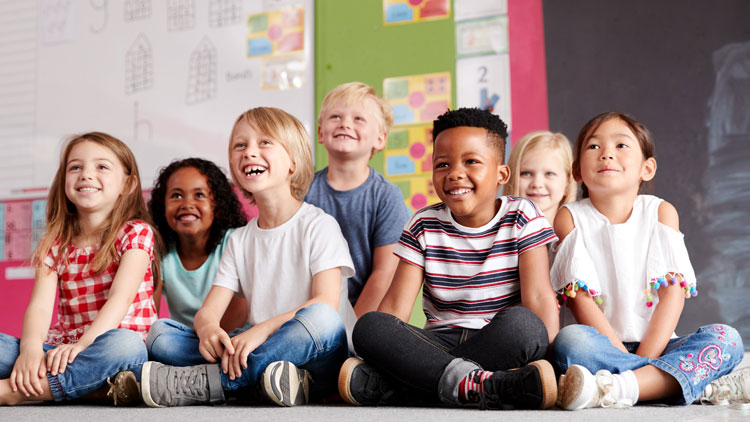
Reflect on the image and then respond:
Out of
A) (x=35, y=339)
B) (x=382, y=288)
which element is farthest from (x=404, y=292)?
(x=35, y=339)

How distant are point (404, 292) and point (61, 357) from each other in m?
0.64

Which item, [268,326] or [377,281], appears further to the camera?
[377,281]

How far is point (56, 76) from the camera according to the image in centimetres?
305

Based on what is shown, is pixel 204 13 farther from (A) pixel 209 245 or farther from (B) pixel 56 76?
(A) pixel 209 245

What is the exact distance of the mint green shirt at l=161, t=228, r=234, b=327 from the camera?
173 cm

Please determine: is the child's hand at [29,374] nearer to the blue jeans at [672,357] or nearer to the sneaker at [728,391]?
the blue jeans at [672,357]

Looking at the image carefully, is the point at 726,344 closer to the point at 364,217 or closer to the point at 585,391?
the point at 585,391

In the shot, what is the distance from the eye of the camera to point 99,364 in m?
1.25

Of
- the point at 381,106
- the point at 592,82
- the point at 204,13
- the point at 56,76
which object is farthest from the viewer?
the point at 56,76

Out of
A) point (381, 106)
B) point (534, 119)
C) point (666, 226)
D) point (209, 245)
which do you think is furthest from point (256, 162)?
point (534, 119)

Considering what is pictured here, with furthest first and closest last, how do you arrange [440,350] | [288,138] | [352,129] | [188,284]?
[352,129] → [188,284] → [288,138] → [440,350]

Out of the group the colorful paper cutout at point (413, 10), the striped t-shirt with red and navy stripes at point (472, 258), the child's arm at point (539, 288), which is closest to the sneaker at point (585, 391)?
the child's arm at point (539, 288)

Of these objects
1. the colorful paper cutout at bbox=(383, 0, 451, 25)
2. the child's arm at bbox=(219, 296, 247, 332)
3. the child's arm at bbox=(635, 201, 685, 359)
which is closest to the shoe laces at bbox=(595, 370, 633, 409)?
the child's arm at bbox=(635, 201, 685, 359)

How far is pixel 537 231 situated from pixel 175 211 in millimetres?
945
